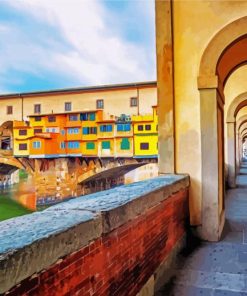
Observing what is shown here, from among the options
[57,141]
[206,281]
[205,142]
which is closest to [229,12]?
[205,142]

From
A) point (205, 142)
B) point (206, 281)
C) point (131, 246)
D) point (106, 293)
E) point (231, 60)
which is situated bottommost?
point (206, 281)

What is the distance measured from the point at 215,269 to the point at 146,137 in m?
21.2

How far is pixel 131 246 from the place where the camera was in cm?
214

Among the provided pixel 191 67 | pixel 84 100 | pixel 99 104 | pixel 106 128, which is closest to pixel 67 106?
pixel 84 100

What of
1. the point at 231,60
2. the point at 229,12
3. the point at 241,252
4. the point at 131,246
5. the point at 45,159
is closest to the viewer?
the point at 131,246

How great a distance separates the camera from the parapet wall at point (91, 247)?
117 centimetres

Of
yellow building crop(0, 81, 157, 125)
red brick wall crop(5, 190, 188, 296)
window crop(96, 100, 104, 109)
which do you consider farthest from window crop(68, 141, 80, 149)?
red brick wall crop(5, 190, 188, 296)

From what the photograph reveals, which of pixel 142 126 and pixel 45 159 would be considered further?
pixel 45 159

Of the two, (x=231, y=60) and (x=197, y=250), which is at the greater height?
(x=231, y=60)

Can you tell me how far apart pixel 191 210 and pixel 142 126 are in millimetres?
20556

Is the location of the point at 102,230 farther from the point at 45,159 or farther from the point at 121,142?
the point at 45,159

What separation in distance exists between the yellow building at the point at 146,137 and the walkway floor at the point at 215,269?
19686 mm

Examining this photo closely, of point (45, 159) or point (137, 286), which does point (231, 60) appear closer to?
point (137, 286)

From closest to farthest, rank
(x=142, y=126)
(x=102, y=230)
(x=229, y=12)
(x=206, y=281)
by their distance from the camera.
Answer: (x=102, y=230) < (x=206, y=281) < (x=229, y=12) < (x=142, y=126)
